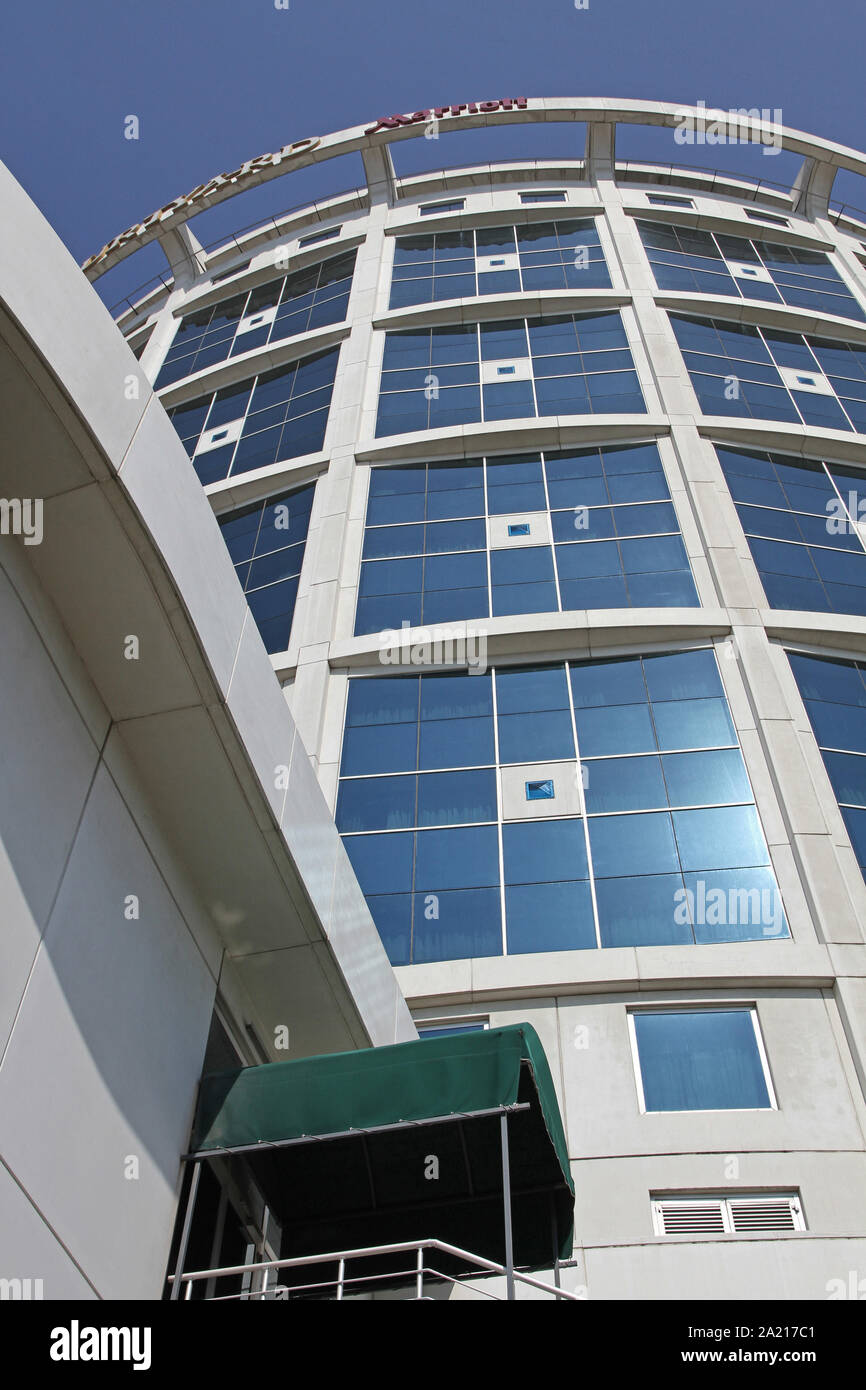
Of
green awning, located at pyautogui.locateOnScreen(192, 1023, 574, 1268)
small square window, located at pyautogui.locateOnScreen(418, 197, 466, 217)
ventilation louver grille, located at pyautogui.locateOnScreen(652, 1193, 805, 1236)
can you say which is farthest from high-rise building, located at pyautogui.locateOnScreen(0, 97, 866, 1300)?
small square window, located at pyautogui.locateOnScreen(418, 197, 466, 217)

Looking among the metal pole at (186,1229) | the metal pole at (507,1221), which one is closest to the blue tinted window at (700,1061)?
the metal pole at (507,1221)

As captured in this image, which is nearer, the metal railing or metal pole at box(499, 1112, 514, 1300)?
metal pole at box(499, 1112, 514, 1300)

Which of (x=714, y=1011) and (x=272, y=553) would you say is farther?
(x=272, y=553)

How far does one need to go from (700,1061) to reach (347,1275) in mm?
5777

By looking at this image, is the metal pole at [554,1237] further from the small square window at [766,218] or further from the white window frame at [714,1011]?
the small square window at [766,218]

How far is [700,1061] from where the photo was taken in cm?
1493

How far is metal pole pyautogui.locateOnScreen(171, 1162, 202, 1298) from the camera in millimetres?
8266

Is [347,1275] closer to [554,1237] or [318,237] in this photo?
[554,1237]

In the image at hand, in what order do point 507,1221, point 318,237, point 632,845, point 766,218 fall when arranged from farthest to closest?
point 318,237 → point 766,218 → point 632,845 → point 507,1221

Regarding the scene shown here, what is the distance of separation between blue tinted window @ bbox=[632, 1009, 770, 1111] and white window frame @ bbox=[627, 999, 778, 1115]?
28 mm

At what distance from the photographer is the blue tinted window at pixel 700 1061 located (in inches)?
568

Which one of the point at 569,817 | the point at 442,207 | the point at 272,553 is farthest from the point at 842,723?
the point at 442,207

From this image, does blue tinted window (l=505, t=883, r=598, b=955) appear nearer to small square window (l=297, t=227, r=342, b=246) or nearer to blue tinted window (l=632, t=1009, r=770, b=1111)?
blue tinted window (l=632, t=1009, r=770, b=1111)

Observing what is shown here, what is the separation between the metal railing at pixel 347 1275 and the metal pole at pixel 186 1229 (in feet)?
0.12
